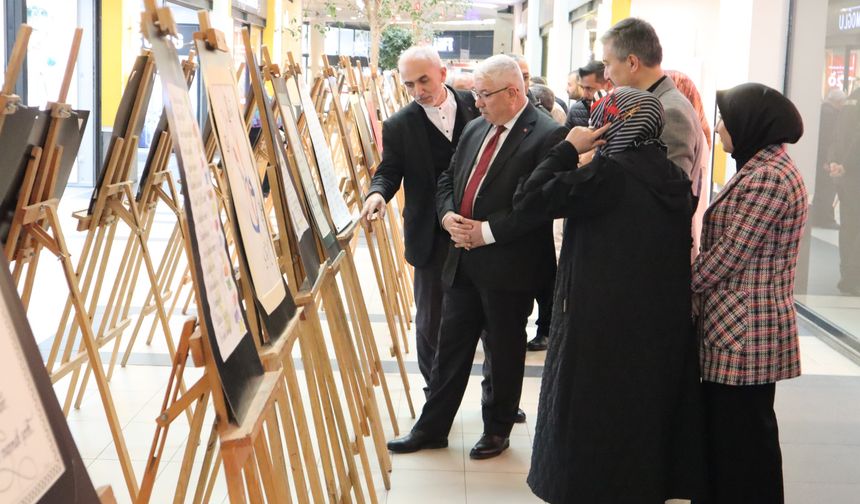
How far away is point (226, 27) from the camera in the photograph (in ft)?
Result: 49.8

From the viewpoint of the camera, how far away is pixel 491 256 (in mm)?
3486

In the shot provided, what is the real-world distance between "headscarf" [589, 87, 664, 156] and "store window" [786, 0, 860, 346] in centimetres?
372

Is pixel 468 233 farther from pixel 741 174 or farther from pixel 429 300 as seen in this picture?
pixel 741 174

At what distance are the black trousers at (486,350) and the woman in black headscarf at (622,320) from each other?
675mm

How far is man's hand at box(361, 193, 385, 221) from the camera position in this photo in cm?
367

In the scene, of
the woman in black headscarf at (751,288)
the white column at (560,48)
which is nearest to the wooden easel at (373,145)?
the woman in black headscarf at (751,288)

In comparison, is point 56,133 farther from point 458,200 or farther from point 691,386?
point 691,386

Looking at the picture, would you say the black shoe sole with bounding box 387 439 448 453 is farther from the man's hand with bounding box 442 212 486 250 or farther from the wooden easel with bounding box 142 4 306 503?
the wooden easel with bounding box 142 4 306 503

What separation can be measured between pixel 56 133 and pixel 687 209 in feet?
6.10

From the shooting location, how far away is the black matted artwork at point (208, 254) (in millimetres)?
1595

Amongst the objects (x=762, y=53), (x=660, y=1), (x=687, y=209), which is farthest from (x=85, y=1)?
(x=687, y=209)

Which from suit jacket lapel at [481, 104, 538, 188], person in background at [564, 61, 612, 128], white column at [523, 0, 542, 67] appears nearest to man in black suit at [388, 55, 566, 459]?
suit jacket lapel at [481, 104, 538, 188]

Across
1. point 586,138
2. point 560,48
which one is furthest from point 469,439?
point 560,48

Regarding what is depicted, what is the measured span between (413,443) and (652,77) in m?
1.66
